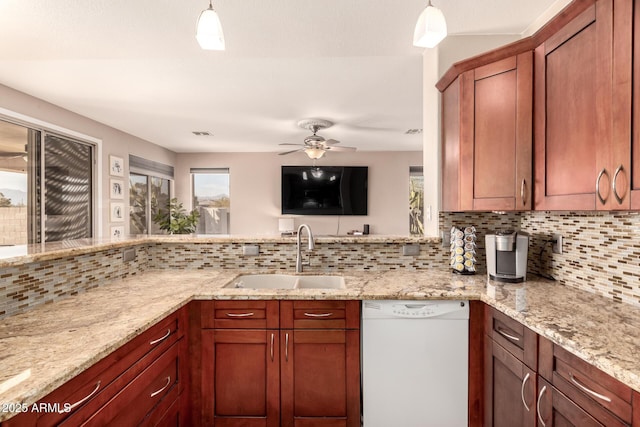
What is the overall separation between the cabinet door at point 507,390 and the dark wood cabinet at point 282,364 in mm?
620

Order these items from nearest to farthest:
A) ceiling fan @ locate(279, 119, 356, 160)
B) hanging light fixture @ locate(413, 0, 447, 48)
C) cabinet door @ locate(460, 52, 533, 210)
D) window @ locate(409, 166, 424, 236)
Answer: hanging light fixture @ locate(413, 0, 447, 48)
cabinet door @ locate(460, 52, 533, 210)
ceiling fan @ locate(279, 119, 356, 160)
window @ locate(409, 166, 424, 236)

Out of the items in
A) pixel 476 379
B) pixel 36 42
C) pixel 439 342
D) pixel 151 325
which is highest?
pixel 36 42

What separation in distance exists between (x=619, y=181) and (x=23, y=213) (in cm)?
445

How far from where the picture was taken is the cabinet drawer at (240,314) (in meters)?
1.63

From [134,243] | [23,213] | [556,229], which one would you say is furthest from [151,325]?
[23,213]

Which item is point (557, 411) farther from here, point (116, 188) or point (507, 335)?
point (116, 188)

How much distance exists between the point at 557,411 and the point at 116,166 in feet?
16.5

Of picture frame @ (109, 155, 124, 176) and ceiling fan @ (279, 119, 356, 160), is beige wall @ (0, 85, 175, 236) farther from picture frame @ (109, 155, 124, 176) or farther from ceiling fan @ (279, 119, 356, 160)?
ceiling fan @ (279, 119, 356, 160)

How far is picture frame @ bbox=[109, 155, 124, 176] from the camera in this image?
14.0 ft

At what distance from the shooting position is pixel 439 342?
5.29ft

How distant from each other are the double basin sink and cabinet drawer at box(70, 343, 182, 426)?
2.06 ft

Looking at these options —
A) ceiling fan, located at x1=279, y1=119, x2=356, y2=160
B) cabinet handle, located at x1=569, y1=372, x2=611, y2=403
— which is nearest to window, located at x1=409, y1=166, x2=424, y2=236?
ceiling fan, located at x1=279, y1=119, x2=356, y2=160

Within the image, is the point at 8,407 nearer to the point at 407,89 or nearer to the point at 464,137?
the point at 464,137

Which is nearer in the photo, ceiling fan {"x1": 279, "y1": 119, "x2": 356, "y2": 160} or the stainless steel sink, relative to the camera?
the stainless steel sink
